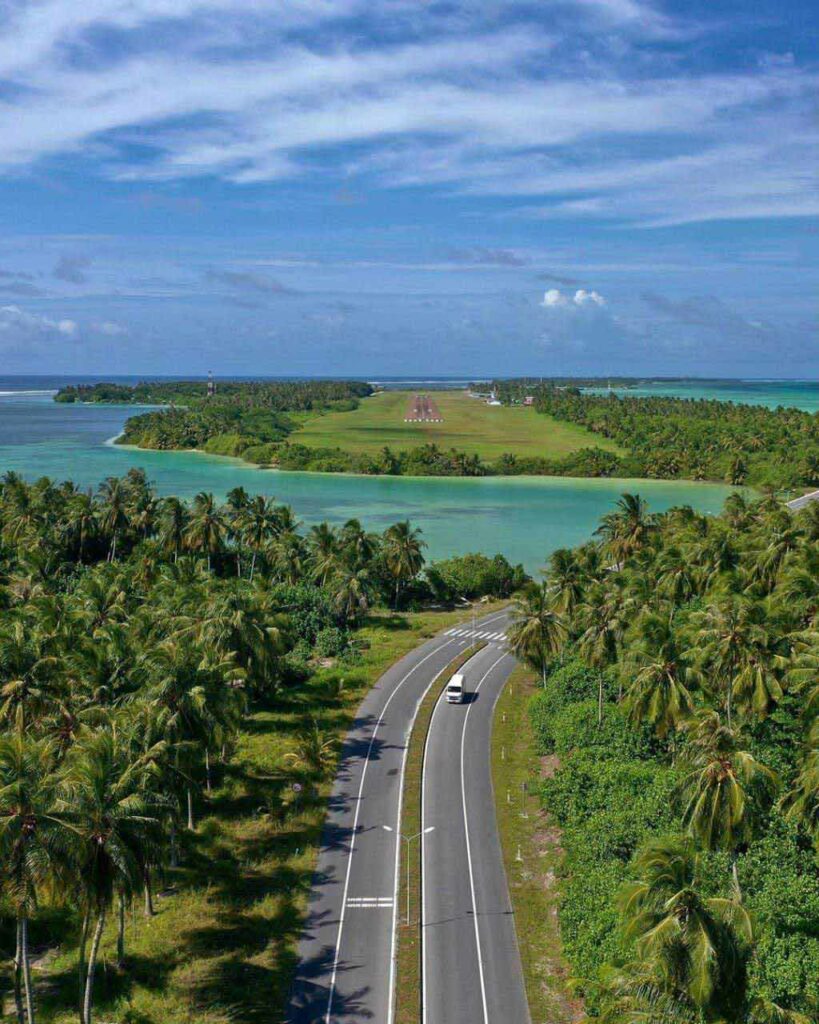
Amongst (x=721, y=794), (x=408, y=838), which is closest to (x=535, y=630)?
(x=408, y=838)

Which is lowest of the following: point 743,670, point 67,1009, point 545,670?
point 67,1009

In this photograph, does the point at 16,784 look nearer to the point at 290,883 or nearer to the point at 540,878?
the point at 290,883

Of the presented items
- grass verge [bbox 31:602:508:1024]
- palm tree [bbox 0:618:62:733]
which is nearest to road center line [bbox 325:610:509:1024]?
grass verge [bbox 31:602:508:1024]

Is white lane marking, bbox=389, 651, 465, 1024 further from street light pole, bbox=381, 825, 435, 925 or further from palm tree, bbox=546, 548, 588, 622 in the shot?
palm tree, bbox=546, 548, 588, 622

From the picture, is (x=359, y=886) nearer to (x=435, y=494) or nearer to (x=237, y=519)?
(x=237, y=519)

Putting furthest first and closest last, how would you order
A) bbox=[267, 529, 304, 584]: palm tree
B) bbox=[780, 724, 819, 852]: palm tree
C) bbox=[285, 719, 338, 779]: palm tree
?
bbox=[267, 529, 304, 584]: palm tree
bbox=[285, 719, 338, 779]: palm tree
bbox=[780, 724, 819, 852]: palm tree

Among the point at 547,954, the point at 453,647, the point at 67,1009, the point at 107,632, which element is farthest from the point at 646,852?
the point at 453,647

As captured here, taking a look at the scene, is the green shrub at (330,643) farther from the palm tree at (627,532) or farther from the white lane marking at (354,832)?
the palm tree at (627,532)
